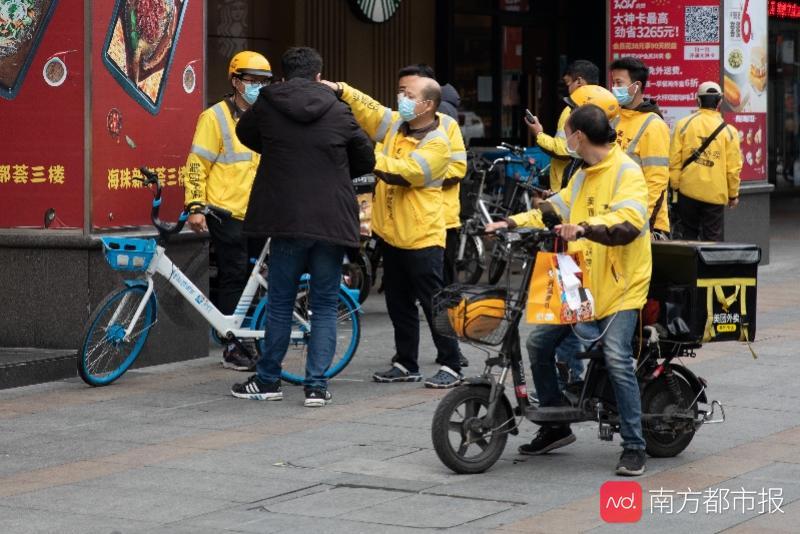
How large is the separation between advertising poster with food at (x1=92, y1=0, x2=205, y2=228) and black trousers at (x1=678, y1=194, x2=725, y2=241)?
4633 millimetres

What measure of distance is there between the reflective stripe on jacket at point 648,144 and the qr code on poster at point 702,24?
6.20m

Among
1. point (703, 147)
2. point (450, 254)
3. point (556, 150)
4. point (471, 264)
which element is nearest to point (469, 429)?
point (556, 150)

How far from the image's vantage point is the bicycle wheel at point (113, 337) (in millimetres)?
9297

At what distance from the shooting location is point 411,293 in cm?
961

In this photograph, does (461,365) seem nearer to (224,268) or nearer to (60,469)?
(224,268)

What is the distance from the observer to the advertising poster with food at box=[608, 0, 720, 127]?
1602cm

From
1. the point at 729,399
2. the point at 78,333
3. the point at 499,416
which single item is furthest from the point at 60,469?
the point at 729,399

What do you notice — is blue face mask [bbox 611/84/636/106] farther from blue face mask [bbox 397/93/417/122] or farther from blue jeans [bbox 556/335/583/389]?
blue jeans [bbox 556/335/583/389]

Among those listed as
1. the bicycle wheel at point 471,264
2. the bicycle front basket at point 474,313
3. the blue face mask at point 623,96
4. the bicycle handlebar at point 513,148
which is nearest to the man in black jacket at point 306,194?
the bicycle front basket at point 474,313

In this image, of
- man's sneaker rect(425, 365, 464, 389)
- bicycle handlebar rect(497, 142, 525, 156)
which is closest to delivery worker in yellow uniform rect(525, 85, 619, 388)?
man's sneaker rect(425, 365, 464, 389)

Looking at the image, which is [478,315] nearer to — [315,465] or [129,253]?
[315,465]

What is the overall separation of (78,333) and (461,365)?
7.80 feet

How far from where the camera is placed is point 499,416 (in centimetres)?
727

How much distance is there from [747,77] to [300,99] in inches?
352
